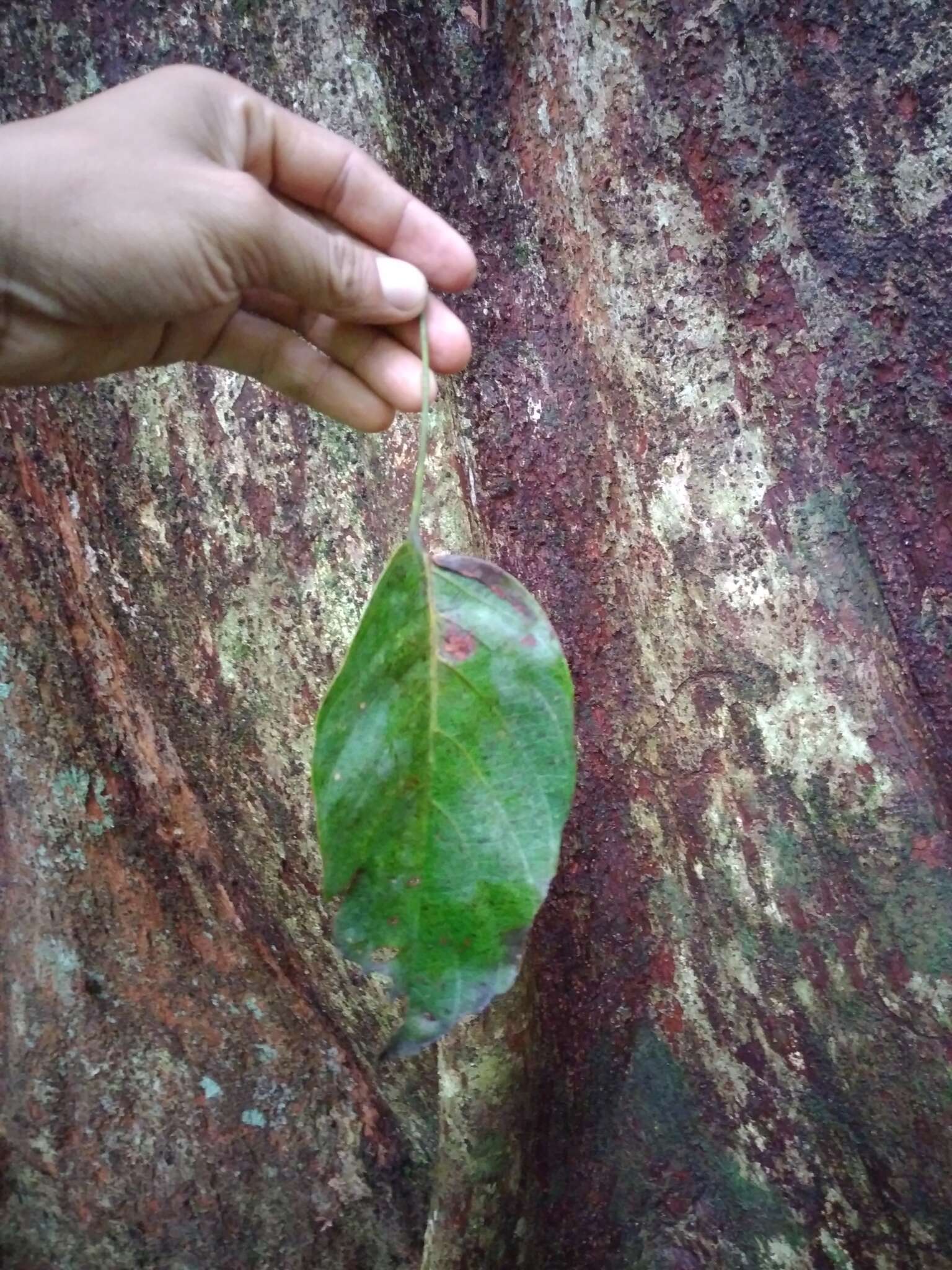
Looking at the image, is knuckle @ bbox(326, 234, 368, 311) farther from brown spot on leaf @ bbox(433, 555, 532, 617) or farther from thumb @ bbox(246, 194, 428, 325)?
brown spot on leaf @ bbox(433, 555, 532, 617)

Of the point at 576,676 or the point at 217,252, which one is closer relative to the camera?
the point at 217,252

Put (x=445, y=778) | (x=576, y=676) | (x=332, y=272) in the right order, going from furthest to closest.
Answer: (x=576, y=676)
(x=332, y=272)
(x=445, y=778)

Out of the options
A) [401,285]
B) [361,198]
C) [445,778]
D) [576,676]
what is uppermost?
[361,198]

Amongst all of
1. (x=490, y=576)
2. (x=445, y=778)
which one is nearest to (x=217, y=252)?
(x=490, y=576)

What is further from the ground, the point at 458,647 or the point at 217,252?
the point at 217,252

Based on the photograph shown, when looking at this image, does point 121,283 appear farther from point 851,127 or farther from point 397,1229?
point 397,1229

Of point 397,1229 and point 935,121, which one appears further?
point 397,1229

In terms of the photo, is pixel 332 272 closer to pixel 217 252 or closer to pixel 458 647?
pixel 217 252

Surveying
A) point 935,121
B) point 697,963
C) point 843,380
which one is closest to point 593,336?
point 843,380
